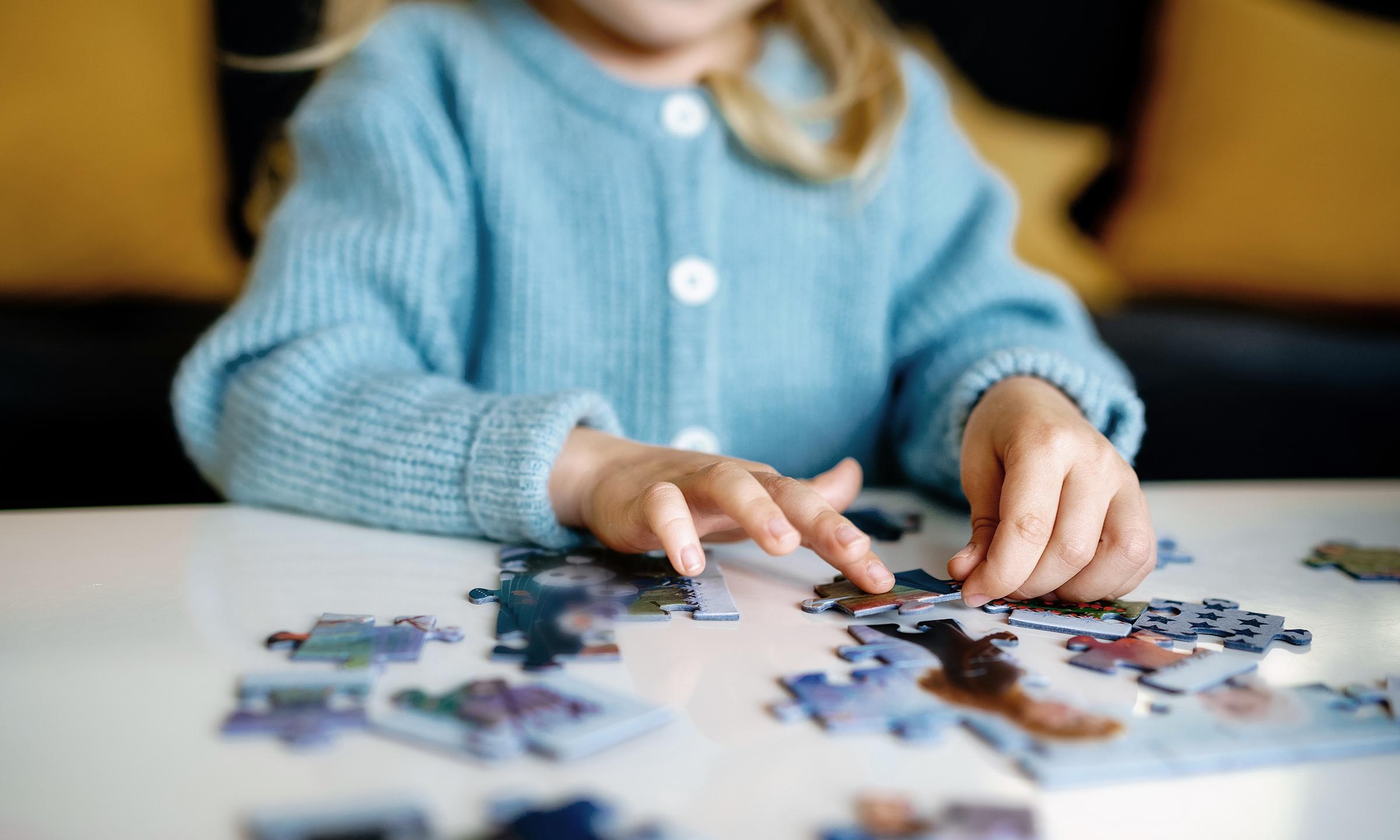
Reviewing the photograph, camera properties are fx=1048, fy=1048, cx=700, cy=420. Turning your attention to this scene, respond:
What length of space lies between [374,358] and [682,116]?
1.38ft

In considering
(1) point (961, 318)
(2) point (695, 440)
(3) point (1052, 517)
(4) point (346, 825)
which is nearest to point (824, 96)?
(1) point (961, 318)

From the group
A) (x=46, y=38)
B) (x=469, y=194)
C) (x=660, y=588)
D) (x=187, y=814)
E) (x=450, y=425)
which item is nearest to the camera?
(x=187, y=814)

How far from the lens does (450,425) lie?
0.78 m

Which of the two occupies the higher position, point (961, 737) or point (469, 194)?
point (469, 194)

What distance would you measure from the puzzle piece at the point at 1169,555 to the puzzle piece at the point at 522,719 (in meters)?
0.45

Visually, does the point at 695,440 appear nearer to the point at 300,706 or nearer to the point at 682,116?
the point at 682,116

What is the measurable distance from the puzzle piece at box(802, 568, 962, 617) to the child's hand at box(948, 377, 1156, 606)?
0.01 meters

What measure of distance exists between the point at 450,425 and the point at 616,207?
386mm

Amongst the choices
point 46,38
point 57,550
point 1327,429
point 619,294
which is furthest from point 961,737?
point 46,38

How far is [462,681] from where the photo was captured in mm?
489

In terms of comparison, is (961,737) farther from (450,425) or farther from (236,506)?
(236,506)

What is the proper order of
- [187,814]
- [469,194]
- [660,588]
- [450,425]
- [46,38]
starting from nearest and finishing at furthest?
[187,814] < [660,588] < [450,425] < [469,194] < [46,38]

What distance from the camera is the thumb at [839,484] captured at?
0.71 meters

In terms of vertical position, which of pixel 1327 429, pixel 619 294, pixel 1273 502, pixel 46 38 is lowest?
pixel 1327 429
